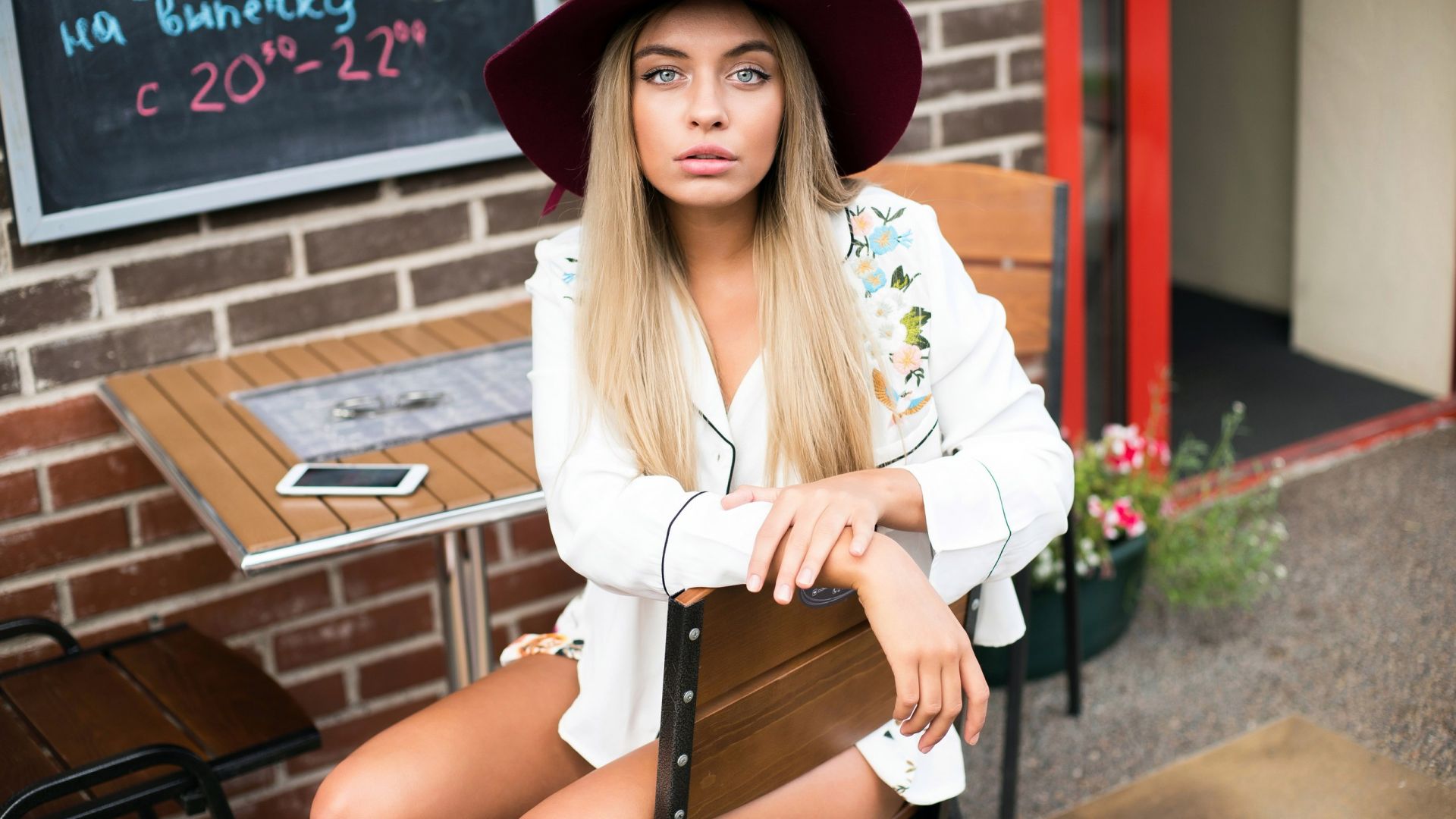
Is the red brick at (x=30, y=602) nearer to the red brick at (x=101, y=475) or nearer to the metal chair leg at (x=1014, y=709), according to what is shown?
the red brick at (x=101, y=475)

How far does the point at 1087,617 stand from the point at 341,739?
154 centimetres

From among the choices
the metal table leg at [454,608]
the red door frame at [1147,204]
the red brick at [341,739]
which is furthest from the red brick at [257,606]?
the red door frame at [1147,204]

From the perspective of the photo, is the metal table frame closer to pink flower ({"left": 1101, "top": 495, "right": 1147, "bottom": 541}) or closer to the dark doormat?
the dark doormat

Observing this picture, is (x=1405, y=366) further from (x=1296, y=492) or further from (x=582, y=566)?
(x=582, y=566)

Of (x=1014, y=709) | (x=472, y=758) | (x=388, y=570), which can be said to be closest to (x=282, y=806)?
(x=388, y=570)

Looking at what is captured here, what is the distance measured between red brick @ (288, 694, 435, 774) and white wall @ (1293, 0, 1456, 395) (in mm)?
2919

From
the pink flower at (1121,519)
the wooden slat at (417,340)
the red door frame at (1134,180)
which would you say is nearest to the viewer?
the wooden slat at (417,340)

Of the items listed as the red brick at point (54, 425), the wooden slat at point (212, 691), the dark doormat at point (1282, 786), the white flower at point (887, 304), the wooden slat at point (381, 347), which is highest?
the white flower at point (887, 304)

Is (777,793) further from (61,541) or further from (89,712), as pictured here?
(61,541)

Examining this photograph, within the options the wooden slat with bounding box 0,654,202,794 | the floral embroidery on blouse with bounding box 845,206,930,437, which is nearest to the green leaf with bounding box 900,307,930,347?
the floral embroidery on blouse with bounding box 845,206,930,437

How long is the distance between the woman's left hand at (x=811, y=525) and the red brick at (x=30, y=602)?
1.53 m

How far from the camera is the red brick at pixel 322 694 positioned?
9.01ft

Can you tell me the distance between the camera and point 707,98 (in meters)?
1.60

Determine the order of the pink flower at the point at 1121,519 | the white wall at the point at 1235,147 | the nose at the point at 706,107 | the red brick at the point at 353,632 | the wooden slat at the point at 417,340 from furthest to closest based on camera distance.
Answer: the white wall at the point at 1235,147 → the pink flower at the point at 1121,519 → the red brick at the point at 353,632 → the wooden slat at the point at 417,340 → the nose at the point at 706,107
